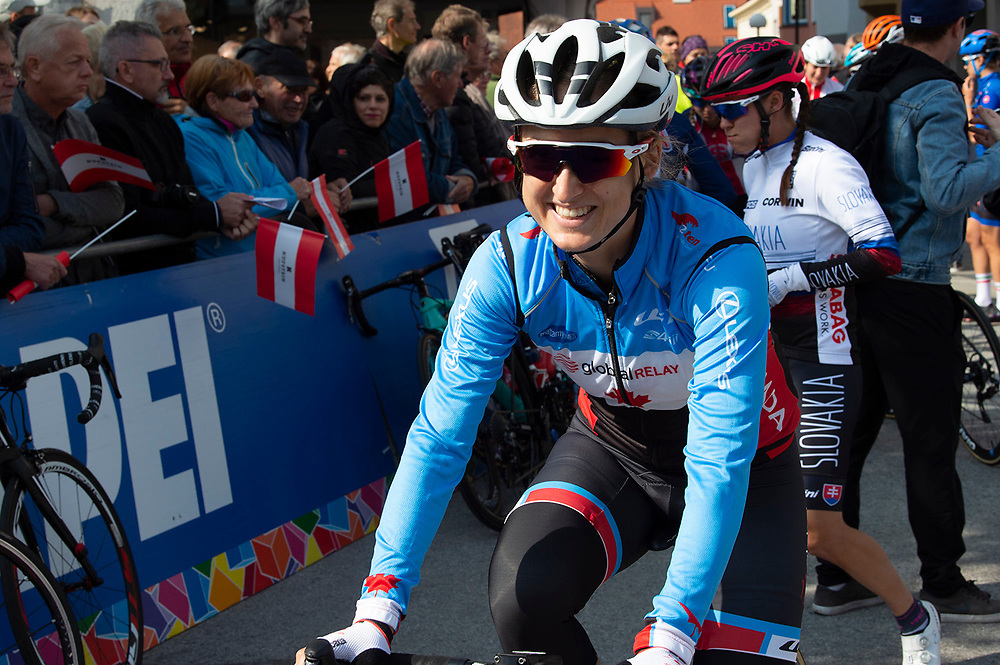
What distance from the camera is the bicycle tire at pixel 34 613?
312cm

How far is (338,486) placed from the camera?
16.4 feet

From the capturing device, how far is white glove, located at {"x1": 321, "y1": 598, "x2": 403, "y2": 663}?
172cm

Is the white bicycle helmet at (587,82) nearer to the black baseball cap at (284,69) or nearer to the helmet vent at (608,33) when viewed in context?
the helmet vent at (608,33)

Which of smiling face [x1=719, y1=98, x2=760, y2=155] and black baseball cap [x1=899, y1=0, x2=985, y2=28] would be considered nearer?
smiling face [x1=719, y1=98, x2=760, y2=155]

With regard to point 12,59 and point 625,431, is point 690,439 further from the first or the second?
point 12,59

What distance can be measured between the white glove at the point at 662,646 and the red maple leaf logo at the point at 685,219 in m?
0.95

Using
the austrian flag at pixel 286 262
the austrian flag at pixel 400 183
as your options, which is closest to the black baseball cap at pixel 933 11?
the austrian flag at pixel 286 262

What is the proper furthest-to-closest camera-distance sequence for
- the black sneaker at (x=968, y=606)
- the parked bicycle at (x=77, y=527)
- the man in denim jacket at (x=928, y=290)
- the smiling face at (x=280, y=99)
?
the smiling face at (x=280, y=99)
the black sneaker at (x=968, y=606)
the man in denim jacket at (x=928, y=290)
the parked bicycle at (x=77, y=527)

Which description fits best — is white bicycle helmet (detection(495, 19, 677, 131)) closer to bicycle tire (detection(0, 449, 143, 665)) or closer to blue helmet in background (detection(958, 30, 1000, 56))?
bicycle tire (detection(0, 449, 143, 665))

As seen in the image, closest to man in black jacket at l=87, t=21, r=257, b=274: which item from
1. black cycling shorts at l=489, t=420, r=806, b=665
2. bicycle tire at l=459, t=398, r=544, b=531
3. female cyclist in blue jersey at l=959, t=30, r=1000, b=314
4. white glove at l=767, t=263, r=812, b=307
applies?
bicycle tire at l=459, t=398, r=544, b=531

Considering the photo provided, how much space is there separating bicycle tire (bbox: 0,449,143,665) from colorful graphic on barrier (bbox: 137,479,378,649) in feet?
0.32

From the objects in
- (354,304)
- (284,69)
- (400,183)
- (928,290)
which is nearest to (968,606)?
(928,290)

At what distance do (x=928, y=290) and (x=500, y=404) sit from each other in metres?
2.45

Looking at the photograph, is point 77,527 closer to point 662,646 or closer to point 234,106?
point 234,106
